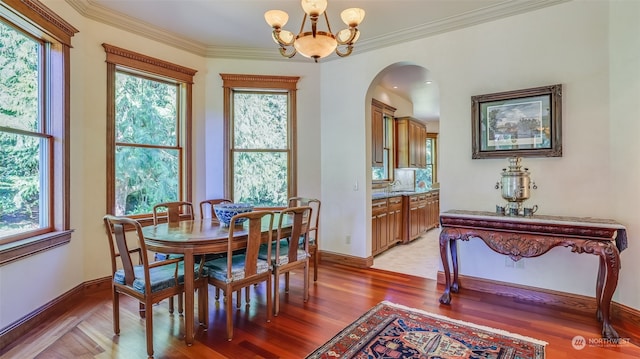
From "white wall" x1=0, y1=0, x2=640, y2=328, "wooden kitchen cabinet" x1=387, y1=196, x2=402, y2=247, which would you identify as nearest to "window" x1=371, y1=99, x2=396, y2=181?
"wooden kitchen cabinet" x1=387, y1=196, x2=402, y2=247

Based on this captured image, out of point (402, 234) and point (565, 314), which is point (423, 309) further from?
point (402, 234)

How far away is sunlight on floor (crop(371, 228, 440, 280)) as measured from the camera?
4.10m

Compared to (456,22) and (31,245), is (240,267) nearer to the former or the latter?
(31,245)

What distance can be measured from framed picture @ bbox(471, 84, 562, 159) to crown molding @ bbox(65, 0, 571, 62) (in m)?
0.81

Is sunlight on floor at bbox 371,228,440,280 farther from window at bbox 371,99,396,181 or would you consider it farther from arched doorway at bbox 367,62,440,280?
window at bbox 371,99,396,181

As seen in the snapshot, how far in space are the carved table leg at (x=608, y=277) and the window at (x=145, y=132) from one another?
4.23m

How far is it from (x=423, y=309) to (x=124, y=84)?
13.0 ft

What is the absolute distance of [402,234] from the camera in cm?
564

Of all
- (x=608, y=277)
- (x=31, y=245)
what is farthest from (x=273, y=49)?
(x=608, y=277)

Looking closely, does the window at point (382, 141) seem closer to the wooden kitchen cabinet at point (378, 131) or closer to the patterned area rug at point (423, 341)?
the wooden kitchen cabinet at point (378, 131)

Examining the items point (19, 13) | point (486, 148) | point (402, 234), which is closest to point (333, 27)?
point (486, 148)

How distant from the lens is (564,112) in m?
2.93

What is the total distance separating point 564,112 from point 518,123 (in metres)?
0.37

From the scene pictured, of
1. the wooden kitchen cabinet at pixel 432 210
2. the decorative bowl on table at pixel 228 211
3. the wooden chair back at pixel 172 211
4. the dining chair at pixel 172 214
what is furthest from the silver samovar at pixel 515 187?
the wooden kitchen cabinet at pixel 432 210
